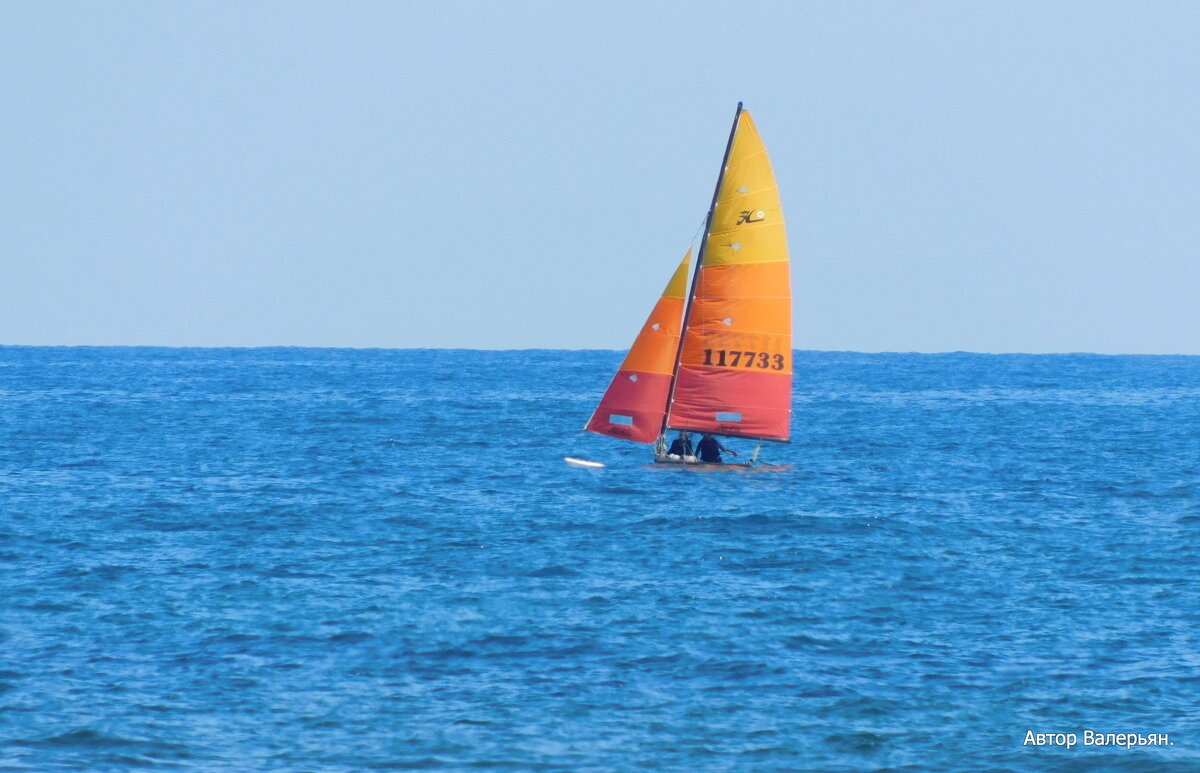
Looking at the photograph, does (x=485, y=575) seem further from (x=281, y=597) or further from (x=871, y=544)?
(x=871, y=544)

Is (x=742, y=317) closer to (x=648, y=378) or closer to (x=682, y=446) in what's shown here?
(x=648, y=378)

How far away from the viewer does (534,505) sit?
41719 mm

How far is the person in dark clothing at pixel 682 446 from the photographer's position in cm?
4781

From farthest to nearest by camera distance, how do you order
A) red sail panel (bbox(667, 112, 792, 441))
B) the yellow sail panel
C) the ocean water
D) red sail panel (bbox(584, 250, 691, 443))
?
red sail panel (bbox(584, 250, 691, 443)) < red sail panel (bbox(667, 112, 792, 441)) < the yellow sail panel < the ocean water

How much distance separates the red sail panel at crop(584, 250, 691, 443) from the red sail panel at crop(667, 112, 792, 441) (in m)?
0.49

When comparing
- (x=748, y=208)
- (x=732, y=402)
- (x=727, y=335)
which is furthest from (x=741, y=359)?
(x=748, y=208)

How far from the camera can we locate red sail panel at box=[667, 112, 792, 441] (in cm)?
4441

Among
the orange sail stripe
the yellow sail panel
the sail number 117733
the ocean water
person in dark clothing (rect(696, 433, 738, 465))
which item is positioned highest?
the yellow sail panel

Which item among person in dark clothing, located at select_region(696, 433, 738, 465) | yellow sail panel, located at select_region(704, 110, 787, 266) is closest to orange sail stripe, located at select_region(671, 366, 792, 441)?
person in dark clothing, located at select_region(696, 433, 738, 465)

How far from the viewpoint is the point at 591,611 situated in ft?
88.9

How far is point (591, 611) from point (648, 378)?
772 inches

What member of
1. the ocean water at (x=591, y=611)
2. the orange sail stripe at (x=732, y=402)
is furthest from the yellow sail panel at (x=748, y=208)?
the ocean water at (x=591, y=611)

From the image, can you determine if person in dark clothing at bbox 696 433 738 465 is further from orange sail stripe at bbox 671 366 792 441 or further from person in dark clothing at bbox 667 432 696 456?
orange sail stripe at bbox 671 366 792 441

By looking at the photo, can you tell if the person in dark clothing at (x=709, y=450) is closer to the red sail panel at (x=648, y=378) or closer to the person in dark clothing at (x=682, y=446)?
the person in dark clothing at (x=682, y=446)
